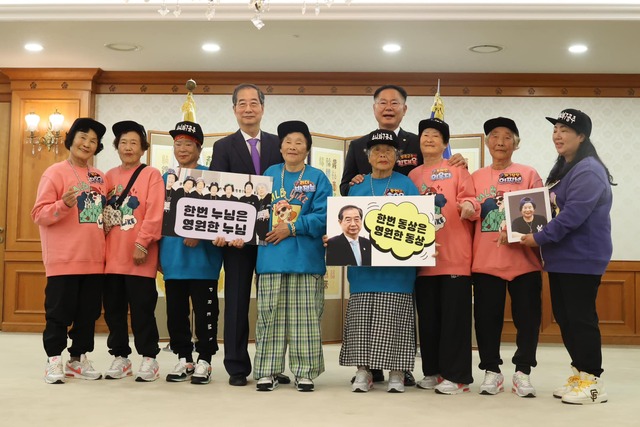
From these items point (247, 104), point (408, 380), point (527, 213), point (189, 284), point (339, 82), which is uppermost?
point (339, 82)

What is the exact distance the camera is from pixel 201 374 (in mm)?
4285

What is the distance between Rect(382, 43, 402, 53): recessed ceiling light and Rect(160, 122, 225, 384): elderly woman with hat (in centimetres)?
344

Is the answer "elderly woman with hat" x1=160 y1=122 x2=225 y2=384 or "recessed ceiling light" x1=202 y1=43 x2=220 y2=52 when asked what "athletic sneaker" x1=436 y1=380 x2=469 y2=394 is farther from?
"recessed ceiling light" x1=202 y1=43 x2=220 y2=52

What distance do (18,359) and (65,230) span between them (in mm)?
1928

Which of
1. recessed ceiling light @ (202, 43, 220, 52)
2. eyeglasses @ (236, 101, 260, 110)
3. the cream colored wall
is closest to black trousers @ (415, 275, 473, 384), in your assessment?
eyeglasses @ (236, 101, 260, 110)

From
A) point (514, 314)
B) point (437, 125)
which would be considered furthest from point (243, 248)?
point (514, 314)

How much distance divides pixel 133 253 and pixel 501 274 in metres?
2.08

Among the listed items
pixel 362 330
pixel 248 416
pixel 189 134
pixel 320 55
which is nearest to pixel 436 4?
pixel 320 55

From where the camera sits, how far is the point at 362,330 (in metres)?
4.11

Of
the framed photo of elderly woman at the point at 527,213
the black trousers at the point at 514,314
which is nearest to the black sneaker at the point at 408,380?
the black trousers at the point at 514,314

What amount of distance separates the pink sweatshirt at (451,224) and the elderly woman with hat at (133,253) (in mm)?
1566

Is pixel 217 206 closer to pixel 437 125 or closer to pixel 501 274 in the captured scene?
pixel 437 125

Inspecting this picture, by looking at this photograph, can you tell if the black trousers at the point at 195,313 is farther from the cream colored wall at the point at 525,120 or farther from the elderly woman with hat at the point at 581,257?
the cream colored wall at the point at 525,120

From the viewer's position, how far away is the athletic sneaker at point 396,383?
411 cm
